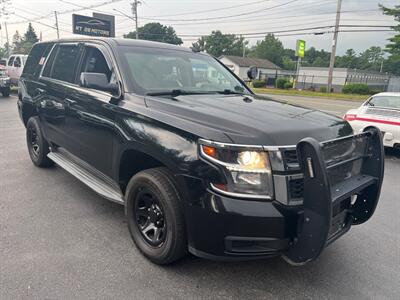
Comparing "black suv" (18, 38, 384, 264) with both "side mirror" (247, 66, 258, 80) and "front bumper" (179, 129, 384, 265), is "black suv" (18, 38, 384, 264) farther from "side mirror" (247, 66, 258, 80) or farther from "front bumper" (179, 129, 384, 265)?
"side mirror" (247, 66, 258, 80)

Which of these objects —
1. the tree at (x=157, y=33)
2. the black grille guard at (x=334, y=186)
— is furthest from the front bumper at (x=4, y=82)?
the tree at (x=157, y=33)

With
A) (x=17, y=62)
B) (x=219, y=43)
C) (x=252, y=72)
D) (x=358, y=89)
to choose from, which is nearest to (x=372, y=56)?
(x=219, y=43)

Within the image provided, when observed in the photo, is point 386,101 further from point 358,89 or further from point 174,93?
point 358,89

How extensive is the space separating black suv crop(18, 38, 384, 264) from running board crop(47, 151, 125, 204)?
0.02 metres

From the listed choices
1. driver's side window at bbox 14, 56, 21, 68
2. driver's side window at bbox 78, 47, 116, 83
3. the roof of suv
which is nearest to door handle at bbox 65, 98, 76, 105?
driver's side window at bbox 78, 47, 116, 83

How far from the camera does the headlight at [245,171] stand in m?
2.34

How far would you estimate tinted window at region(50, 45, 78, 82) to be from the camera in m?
4.32

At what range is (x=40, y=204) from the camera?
13.8 ft

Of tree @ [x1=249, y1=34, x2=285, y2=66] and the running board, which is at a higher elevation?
tree @ [x1=249, y1=34, x2=285, y2=66]

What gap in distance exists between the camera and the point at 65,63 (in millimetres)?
4574

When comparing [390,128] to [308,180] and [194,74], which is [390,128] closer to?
[194,74]

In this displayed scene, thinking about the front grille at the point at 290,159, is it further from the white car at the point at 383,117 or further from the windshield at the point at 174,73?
the white car at the point at 383,117

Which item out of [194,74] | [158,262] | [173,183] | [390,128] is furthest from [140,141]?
[390,128]

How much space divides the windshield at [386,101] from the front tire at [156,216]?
21.4ft
